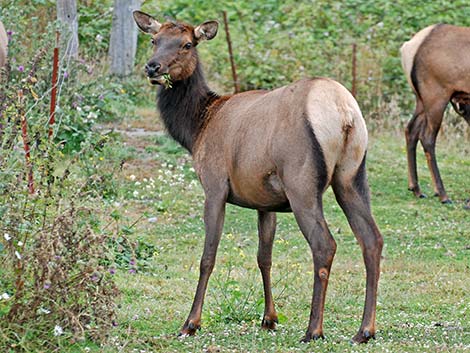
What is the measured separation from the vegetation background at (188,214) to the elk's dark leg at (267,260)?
141 mm

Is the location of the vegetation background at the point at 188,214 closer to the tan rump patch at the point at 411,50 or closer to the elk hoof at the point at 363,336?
the elk hoof at the point at 363,336

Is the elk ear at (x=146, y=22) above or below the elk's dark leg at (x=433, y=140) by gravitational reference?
above

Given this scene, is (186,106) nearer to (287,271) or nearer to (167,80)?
(167,80)

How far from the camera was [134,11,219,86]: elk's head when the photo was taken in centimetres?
782

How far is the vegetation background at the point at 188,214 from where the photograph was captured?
5.82m

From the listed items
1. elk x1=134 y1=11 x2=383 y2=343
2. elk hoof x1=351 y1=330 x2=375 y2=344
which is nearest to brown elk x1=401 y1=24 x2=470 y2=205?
elk x1=134 y1=11 x2=383 y2=343

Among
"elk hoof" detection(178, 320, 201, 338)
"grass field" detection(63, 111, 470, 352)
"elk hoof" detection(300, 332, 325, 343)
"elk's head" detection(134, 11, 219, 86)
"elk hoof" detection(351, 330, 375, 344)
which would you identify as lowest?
"grass field" detection(63, 111, 470, 352)

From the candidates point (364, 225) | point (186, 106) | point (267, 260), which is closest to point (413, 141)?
point (186, 106)

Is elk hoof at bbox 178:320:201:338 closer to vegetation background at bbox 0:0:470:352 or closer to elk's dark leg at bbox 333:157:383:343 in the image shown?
vegetation background at bbox 0:0:470:352

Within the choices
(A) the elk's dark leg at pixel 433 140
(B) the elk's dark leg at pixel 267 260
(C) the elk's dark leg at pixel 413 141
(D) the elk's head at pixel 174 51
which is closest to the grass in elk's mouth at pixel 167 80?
(D) the elk's head at pixel 174 51

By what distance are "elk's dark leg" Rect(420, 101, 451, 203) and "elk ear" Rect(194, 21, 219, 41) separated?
533 cm

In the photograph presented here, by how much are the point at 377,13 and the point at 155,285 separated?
1250 centimetres

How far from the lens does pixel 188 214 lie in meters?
11.5

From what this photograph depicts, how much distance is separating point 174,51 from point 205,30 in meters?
0.40
